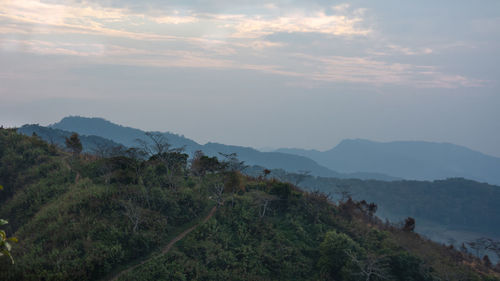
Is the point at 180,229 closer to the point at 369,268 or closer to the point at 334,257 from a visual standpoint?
the point at 334,257

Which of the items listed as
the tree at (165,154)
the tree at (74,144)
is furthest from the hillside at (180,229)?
the tree at (74,144)

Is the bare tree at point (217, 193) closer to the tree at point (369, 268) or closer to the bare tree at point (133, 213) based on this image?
the bare tree at point (133, 213)

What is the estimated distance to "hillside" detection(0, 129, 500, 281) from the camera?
21531 mm

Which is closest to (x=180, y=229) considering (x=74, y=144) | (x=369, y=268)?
(x=369, y=268)

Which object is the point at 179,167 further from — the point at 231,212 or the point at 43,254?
the point at 43,254

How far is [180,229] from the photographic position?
27.2 metres

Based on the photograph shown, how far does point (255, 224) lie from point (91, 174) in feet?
63.1

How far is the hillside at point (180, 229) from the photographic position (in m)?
21.5

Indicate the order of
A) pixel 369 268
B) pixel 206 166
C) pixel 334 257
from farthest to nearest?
pixel 206 166 → pixel 334 257 → pixel 369 268

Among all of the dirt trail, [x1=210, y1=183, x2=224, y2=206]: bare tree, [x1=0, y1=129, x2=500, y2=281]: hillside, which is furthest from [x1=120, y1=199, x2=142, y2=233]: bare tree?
[x1=210, y1=183, x2=224, y2=206]: bare tree

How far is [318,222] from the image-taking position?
1355 inches

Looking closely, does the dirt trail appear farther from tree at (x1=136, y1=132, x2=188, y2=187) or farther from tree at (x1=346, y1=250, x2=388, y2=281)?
tree at (x1=346, y1=250, x2=388, y2=281)

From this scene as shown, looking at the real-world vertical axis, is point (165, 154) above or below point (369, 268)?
above

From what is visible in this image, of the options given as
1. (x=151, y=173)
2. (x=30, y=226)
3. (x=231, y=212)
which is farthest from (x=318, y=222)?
(x=30, y=226)
